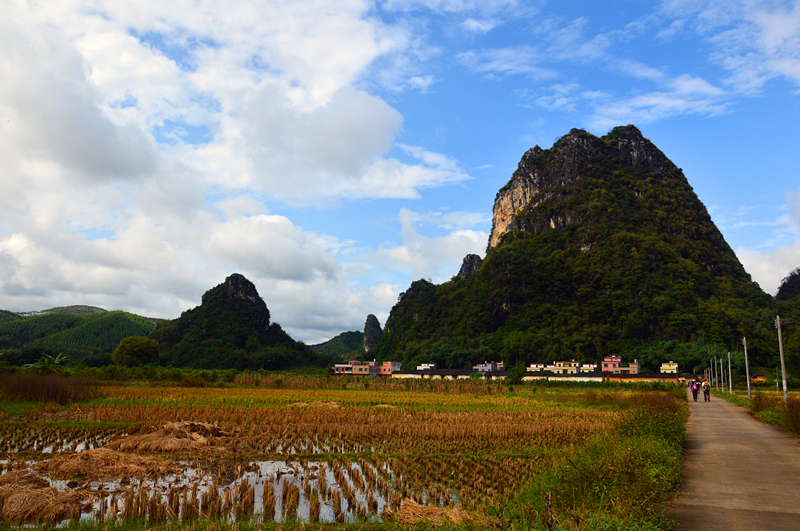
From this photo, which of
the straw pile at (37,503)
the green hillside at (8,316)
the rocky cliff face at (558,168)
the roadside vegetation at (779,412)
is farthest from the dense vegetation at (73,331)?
the roadside vegetation at (779,412)

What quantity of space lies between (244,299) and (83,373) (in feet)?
289

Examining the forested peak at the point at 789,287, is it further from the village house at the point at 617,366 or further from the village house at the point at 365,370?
the village house at the point at 365,370

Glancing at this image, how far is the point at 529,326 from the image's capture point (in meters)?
111

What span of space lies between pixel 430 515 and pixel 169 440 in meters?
9.63

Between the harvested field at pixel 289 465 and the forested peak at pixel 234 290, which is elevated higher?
the forested peak at pixel 234 290

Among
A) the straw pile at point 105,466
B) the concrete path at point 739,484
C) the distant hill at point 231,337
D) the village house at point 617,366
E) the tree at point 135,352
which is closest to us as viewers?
the concrete path at point 739,484

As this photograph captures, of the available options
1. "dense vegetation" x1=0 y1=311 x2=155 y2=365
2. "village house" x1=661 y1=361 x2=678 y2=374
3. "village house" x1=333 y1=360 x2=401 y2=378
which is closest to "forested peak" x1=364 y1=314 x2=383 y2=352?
"village house" x1=333 y1=360 x2=401 y2=378

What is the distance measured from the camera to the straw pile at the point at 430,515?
672cm

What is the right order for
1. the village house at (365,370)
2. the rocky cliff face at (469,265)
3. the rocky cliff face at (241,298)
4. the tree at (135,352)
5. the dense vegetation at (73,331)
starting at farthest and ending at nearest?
the rocky cliff face at (469,265) < the dense vegetation at (73,331) < the rocky cliff face at (241,298) < the village house at (365,370) < the tree at (135,352)

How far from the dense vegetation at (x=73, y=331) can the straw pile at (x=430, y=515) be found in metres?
134

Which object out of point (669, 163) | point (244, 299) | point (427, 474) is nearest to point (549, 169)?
point (669, 163)

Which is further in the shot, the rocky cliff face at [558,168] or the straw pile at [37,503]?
the rocky cliff face at [558,168]

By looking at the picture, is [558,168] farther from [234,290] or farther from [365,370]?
[234,290]

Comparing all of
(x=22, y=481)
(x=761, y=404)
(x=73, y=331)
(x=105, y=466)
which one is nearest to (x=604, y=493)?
(x=22, y=481)
